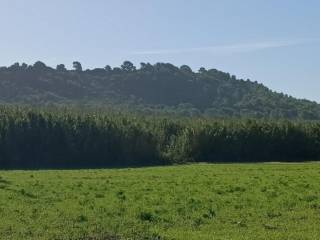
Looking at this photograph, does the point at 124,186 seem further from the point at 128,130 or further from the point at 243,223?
the point at 128,130

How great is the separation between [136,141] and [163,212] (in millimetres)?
78827

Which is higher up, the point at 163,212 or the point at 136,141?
the point at 136,141

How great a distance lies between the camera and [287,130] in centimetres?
10512

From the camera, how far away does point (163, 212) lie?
23.3m

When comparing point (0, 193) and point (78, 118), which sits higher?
point (78, 118)

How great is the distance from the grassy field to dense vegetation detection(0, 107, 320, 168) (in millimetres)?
64076

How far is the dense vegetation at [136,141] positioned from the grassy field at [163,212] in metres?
64.1

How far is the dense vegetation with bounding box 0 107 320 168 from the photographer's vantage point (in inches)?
3821

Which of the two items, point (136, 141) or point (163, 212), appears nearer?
point (163, 212)

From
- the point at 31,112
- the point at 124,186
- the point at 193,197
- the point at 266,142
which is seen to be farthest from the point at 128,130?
the point at 193,197

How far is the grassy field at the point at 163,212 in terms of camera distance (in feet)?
61.6

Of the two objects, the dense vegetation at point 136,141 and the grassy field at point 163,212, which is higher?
the dense vegetation at point 136,141

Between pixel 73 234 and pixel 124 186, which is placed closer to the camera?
pixel 73 234

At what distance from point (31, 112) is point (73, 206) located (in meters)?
78.9
